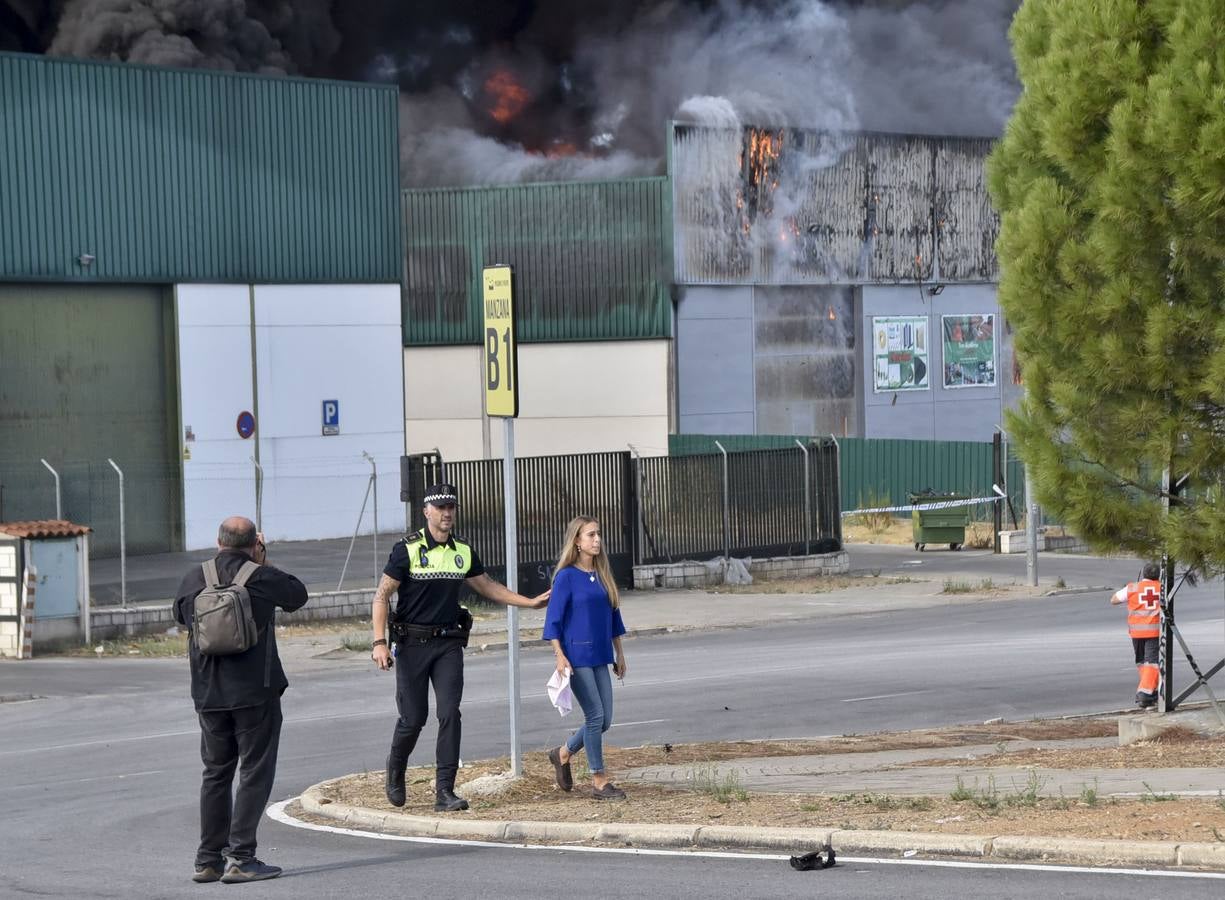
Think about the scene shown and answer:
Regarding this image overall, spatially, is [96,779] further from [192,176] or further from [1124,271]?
[192,176]

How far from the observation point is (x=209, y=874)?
917 cm

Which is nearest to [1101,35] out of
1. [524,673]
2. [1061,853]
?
[1061,853]

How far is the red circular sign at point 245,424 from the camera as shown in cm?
3288

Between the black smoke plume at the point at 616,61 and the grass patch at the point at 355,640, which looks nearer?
the grass patch at the point at 355,640

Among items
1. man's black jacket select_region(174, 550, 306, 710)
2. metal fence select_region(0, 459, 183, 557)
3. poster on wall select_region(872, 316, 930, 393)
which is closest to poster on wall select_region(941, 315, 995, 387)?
poster on wall select_region(872, 316, 930, 393)

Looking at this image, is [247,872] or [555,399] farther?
[555,399]

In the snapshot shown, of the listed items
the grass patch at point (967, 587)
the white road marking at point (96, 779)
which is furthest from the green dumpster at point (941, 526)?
the white road marking at point (96, 779)

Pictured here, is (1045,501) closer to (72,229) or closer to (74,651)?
(74,651)

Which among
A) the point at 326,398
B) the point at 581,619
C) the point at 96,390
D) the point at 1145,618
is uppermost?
the point at 96,390

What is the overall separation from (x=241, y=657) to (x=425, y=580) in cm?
173

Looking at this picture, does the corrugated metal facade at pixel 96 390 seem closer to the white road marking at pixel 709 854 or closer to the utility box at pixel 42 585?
the utility box at pixel 42 585

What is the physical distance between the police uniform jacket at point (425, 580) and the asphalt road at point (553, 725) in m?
1.34

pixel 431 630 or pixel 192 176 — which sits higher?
pixel 192 176

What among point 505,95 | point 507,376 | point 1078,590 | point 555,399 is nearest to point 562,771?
point 507,376
